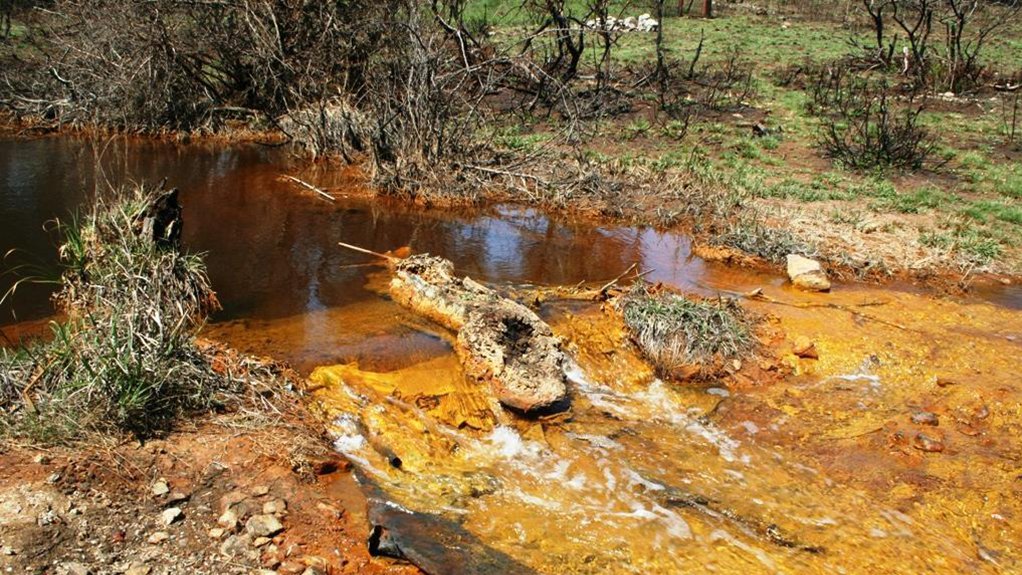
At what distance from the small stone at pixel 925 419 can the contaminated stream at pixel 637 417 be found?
0.07 feet

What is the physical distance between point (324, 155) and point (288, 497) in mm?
8989

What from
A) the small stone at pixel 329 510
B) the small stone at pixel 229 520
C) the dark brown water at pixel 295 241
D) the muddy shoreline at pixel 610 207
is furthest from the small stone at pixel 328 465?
the muddy shoreline at pixel 610 207

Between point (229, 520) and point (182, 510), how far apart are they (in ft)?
0.75

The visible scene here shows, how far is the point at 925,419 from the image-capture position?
555 cm

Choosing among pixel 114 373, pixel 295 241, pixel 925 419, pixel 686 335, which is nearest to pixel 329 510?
pixel 114 373

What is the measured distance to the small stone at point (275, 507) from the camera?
367cm

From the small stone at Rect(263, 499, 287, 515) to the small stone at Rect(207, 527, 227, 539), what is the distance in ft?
0.73

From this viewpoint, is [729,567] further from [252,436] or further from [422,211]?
[422,211]

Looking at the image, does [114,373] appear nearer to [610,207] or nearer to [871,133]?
[610,207]

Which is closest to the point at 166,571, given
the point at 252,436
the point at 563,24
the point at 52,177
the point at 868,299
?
the point at 252,436

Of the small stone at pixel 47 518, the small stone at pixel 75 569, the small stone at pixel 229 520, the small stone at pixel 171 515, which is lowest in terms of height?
the small stone at pixel 229 520

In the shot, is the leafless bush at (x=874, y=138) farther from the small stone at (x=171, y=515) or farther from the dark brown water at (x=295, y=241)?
the small stone at (x=171, y=515)

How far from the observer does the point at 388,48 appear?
1236 centimetres

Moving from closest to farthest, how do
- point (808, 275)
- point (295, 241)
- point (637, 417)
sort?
point (637, 417)
point (808, 275)
point (295, 241)
